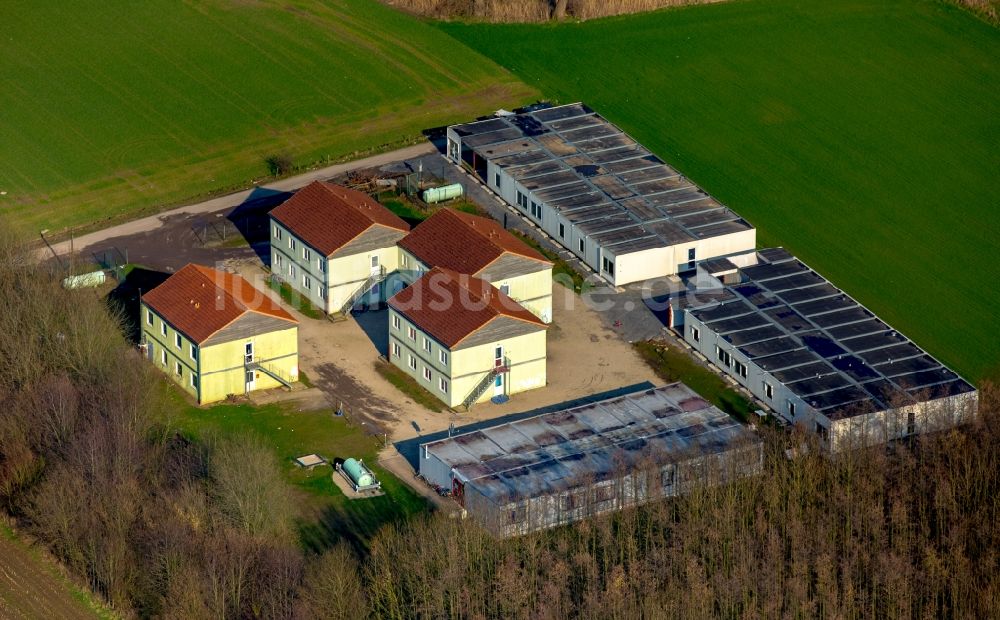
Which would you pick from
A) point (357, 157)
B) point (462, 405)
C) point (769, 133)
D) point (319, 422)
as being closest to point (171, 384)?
point (319, 422)

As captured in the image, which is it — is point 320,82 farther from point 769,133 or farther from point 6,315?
point 6,315

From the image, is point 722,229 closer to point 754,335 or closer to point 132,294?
point 754,335

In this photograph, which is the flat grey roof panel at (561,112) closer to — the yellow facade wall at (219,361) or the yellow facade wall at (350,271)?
the yellow facade wall at (350,271)

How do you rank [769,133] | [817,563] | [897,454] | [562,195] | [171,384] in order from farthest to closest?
[769,133] → [562,195] → [171,384] → [897,454] → [817,563]

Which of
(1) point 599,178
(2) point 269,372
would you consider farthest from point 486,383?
(1) point 599,178

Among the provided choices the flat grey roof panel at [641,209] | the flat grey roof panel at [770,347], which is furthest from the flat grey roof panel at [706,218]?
the flat grey roof panel at [770,347]

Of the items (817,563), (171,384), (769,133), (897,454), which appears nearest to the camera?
(817,563)
